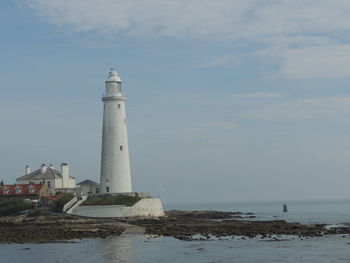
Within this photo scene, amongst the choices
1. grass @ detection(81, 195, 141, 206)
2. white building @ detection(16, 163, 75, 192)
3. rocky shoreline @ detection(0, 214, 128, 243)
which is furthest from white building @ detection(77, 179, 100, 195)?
rocky shoreline @ detection(0, 214, 128, 243)

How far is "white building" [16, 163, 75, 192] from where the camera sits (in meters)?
66.1

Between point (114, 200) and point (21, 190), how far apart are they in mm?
15033

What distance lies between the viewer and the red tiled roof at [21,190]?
63.6 metres

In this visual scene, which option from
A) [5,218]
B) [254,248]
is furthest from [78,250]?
[5,218]

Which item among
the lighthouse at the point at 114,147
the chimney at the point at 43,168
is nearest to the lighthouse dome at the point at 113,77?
the lighthouse at the point at 114,147

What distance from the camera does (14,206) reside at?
58.1 meters

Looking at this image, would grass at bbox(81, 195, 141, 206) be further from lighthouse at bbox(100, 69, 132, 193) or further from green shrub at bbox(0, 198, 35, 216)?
green shrub at bbox(0, 198, 35, 216)

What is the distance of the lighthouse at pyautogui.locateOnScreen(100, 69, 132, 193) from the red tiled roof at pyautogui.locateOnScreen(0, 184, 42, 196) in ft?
36.5

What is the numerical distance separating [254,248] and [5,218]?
27.7 metres

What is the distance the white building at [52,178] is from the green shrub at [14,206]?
7.29 m

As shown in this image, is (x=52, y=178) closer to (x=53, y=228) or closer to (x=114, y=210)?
(x=114, y=210)

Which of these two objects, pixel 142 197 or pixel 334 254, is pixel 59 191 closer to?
pixel 142 197

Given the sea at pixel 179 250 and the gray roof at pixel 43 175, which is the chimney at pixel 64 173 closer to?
the gray roof at pixel 43 175

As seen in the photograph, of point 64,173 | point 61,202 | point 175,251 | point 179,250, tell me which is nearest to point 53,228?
point 61,202
